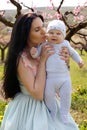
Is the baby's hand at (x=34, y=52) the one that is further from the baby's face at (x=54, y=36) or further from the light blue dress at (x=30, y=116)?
the light blue dress at (x=30, y=116)

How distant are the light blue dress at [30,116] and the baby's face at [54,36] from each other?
0.46 meters

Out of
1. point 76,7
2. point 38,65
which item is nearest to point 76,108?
point 76,7

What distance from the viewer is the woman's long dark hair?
9.50 feet

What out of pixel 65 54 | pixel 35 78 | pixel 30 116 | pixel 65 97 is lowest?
pixel 30 116

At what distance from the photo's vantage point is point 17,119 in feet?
10.0

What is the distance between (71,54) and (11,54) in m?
0.50

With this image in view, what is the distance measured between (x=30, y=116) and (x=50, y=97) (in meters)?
0.23

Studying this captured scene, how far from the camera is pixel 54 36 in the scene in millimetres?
2936

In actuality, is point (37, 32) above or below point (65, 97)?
above

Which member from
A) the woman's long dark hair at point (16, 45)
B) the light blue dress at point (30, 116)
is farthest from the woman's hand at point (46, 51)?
the light blue dress at point (30, 116)

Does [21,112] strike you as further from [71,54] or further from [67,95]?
[71,54]

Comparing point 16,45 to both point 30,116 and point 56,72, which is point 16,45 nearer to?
point 56,72

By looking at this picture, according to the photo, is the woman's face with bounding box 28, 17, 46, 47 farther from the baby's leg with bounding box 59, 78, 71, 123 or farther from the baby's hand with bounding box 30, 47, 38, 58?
the baby's leg with bounding box 59, 78, 71, 123

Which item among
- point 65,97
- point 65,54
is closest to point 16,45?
point 65,54
